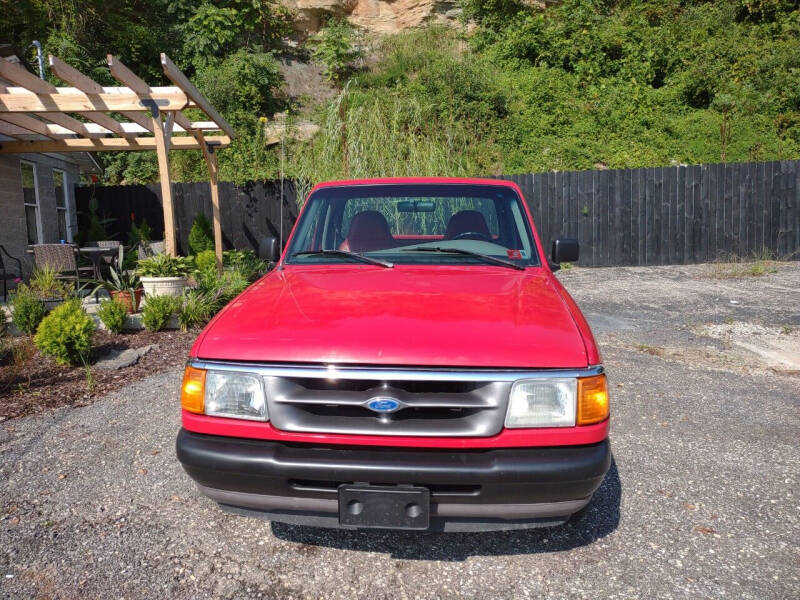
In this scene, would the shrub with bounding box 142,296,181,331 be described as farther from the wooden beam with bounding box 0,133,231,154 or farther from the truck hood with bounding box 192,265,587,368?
the wooden beam with bounding box 0,133,231,154

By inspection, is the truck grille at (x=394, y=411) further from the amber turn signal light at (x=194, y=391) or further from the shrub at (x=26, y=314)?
the shrub at (x=26, y=314)

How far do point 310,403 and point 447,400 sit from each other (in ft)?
1.65

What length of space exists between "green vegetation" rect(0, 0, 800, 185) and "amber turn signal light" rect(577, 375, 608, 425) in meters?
13.3

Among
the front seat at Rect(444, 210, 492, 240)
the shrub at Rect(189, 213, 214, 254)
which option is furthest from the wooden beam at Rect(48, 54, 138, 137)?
the front seat at Rect(444, 210, 492, 240)

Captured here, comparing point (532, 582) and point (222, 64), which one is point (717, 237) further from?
point (222, 64)

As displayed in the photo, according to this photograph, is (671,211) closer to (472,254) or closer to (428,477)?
(472,254)

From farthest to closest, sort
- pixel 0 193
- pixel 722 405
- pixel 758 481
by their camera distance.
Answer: pixel 0 193, pixel 722 405, pixel 758 481

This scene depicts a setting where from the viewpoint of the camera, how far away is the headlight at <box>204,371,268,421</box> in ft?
7.09

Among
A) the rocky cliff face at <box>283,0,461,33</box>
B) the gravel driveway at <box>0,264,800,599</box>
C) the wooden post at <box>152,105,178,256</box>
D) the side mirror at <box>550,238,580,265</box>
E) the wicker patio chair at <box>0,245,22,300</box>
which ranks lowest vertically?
the gravel driveway at <box>0,264,800,599</box>

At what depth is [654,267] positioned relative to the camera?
45.1 ft

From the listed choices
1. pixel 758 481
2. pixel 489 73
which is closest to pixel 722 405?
pixel 758 481

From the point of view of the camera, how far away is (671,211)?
1370 cm

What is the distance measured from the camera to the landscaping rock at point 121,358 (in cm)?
575

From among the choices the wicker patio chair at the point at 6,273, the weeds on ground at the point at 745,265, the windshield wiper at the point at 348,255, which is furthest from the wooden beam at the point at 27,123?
the weeds on ground at the point at 745,265
